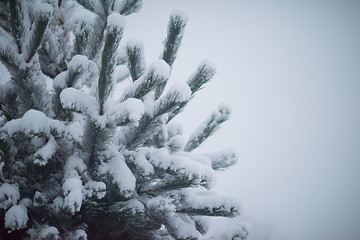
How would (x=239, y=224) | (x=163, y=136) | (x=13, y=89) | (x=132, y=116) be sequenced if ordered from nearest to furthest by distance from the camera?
(x=132, y=116)
(x=13, y=89)
(x=239, y=224)
(x=163, y=136)

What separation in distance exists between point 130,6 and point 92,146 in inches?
44.3

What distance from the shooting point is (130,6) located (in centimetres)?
186

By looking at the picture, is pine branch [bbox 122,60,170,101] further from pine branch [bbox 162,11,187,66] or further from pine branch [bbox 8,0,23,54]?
pine branch [bbox 8,0,23,54]

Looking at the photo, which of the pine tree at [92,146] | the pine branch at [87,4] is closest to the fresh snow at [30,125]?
the pine tree at [92,146]

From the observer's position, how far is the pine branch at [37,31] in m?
1.21

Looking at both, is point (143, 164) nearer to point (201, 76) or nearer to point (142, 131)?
point (142, 131)

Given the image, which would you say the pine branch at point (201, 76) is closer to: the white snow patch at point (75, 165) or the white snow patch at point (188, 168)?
the white snow patch at point (188, 168)

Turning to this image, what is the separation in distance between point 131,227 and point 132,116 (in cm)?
91

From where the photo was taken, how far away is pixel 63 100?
1169 mm

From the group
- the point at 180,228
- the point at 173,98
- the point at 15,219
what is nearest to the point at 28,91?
the point at 15,219

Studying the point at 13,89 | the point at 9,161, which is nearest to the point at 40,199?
the point at 9,161

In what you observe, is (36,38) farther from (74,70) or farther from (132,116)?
(132,116)

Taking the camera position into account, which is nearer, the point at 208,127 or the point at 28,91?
the point at 28,91

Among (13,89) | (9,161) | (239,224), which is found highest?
(13,89)
